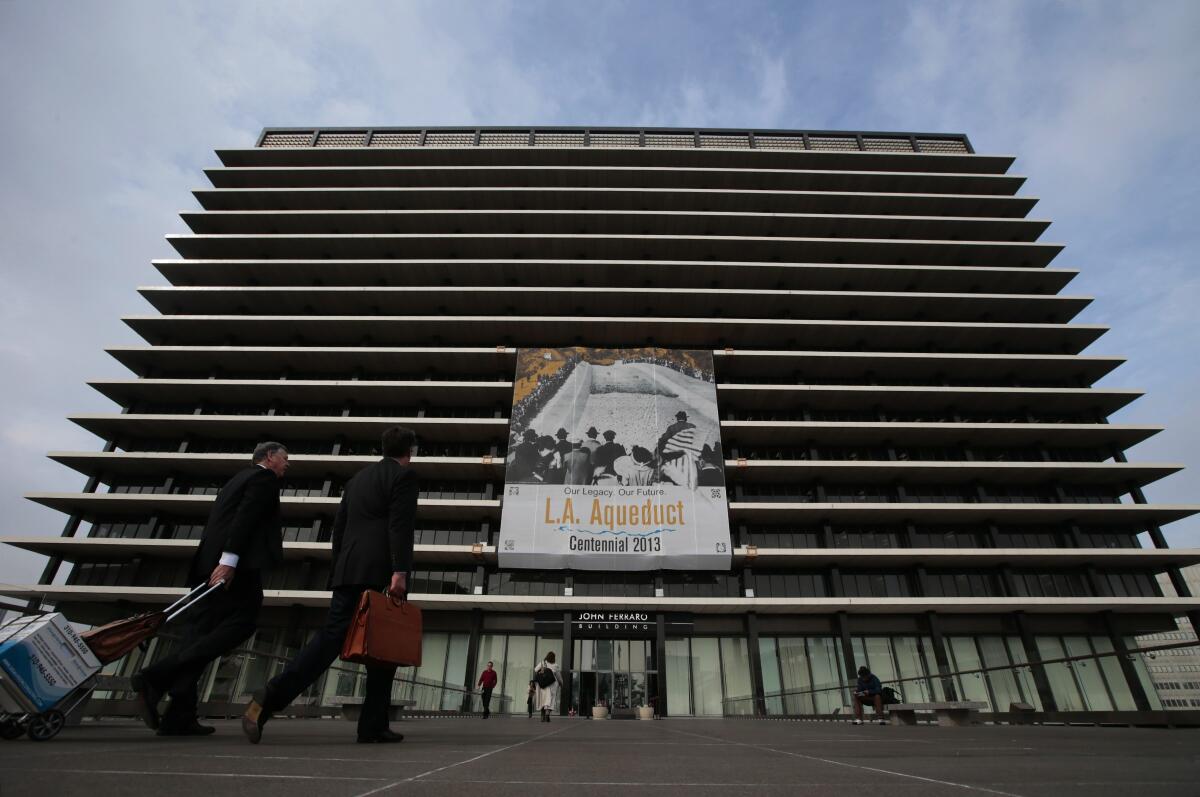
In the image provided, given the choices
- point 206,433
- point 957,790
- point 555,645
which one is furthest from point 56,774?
point 206,433

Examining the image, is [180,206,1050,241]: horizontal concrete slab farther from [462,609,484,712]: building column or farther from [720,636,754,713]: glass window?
[720,636,754,713]: glass window

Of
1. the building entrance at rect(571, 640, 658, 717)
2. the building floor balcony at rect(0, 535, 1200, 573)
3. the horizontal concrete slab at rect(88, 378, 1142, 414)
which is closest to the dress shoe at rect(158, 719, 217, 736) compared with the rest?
the building floor balcony at rect(0, 535, 1200, 573)

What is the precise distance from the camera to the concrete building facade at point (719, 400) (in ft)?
81.1

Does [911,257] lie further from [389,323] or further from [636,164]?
[389,323]

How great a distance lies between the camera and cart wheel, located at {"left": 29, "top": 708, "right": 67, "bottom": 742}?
3471 millimetres

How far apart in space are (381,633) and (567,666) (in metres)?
21.6

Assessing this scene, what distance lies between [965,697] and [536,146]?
38726mm

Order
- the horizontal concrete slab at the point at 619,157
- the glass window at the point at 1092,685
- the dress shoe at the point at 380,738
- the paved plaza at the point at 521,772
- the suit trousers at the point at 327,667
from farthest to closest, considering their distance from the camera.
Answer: the horizontal concrete slab at the point at 619,157
the glass window at the point at 1092,685
the dress shoe at the point at 380,738
the suit trousers at the point at 327,667
the paved plaza at the point at 521,772

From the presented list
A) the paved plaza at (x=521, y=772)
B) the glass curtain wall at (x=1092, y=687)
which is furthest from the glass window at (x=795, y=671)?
the paved plaza at (x=521, y=772)

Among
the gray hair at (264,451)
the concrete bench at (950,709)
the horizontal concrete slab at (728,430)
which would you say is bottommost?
the concrete bench at (950,709)

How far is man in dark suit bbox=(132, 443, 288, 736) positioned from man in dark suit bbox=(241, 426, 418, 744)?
0.55 metres

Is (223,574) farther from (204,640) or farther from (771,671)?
(771,671)

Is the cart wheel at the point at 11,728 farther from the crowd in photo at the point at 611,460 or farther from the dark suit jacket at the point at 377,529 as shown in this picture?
the crowd in photo at the point at 611,460

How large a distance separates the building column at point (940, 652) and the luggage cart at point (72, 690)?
Result: 92.5 ft
